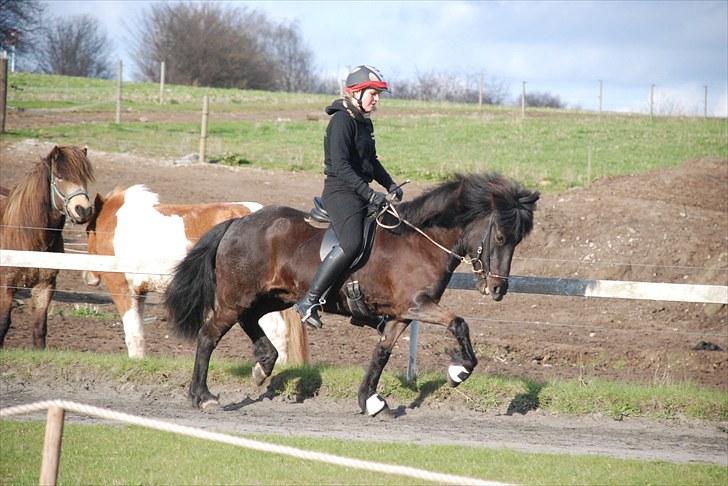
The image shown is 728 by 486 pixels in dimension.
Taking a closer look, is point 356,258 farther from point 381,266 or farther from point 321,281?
point 321,281

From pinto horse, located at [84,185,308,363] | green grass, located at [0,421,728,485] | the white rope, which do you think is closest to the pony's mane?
pinto horse, located at [84,185,308,363]

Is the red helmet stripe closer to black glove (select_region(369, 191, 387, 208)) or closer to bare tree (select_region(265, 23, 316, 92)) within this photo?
black glove (select_region(369, 191, 387, 208))

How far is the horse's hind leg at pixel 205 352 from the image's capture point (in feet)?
30.0

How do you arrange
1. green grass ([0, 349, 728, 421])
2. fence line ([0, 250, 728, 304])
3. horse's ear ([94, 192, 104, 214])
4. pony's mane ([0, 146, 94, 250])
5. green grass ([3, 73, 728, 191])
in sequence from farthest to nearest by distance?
green grass ([3, 73, 728, 191]) < horse's ear ([94, 192, 104, 214]) < pony's mane ([0, 146, 94, 250]) < fence line ([0, 250, 728, 304]) < green grass ([0, 349, 728, 421])

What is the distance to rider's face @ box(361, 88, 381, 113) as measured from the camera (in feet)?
28.2

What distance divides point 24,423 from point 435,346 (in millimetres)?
6337

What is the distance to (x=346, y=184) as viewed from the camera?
28.0 feet

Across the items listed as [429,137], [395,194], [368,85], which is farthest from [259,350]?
[429,137]

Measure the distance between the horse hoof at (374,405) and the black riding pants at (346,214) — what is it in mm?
1299

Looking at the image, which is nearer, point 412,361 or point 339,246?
point 339,246

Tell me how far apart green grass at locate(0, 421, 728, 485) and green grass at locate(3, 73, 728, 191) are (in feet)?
59.3

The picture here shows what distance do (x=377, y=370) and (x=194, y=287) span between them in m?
2.06

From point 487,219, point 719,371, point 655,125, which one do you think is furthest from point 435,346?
point 655,125

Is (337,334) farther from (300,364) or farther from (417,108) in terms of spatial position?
(417,108)
